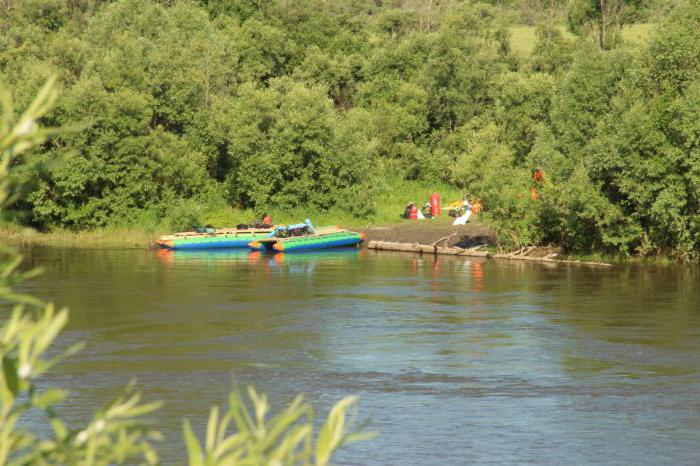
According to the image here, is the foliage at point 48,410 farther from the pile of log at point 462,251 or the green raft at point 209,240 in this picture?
the green raft at point 209,240

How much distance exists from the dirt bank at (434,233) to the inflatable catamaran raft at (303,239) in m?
1.65

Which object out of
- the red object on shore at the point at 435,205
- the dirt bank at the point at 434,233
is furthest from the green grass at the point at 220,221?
the red object on shore at the point at 435,205

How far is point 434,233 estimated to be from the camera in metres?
51.8

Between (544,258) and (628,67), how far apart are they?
10.6 m

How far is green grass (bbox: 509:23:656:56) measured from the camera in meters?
77.4

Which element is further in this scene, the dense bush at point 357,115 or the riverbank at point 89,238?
the riverbank at point 89,238

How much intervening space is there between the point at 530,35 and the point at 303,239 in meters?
48.7

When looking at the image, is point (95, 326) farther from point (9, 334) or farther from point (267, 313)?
point (9, 334)

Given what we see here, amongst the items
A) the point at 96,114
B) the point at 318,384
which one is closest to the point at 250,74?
the point at 96,114

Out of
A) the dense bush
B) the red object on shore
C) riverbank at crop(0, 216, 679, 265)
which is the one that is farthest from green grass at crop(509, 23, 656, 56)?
riverbank at crop(0, 216, 679, 265)

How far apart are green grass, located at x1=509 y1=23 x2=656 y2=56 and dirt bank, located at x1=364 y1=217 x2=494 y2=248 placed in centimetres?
2238

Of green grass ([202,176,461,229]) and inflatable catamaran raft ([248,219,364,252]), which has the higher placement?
green grass ([202,176,461,229])

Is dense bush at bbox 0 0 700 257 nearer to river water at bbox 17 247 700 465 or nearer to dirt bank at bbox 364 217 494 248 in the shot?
dirt bank at bbox 364 217 494 248

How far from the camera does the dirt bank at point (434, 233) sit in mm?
50094
